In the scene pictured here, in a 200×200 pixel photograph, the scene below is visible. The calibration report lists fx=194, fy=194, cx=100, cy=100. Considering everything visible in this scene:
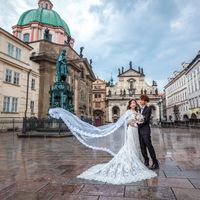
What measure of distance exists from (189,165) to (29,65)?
26953mm

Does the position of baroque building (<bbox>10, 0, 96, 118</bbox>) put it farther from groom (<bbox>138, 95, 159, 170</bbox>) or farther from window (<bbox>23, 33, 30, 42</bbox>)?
groom (<bbox>138, 95, 159, 170</bbox>)

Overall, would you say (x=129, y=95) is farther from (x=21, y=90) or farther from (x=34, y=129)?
(x=34, y=129)

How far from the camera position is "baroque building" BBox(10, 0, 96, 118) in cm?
3091

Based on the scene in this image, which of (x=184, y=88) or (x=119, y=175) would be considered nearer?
(x=119, y=175)

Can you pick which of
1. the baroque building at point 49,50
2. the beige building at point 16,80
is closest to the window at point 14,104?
the beige building at point 16,80

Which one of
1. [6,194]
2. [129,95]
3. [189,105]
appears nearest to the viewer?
[6,194]

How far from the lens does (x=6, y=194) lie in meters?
3.29

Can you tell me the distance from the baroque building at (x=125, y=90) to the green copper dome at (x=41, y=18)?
3515 centimetres

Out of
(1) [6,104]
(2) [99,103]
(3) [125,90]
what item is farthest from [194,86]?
(2) [99,103]

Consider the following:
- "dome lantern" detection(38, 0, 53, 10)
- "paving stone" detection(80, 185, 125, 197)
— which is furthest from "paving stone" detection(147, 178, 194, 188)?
"dome lantern" detection(38, 0, 53, 10)

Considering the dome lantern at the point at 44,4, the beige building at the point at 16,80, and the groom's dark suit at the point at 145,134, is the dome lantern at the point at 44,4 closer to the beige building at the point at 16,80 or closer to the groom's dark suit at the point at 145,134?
the beige building at the point at 16,80

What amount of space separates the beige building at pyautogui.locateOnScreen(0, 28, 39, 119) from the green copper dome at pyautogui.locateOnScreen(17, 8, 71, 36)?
13.3 meters

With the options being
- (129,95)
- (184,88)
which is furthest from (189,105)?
(129,95)

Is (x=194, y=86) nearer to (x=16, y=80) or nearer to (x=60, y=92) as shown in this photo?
(x=60, y=92)
